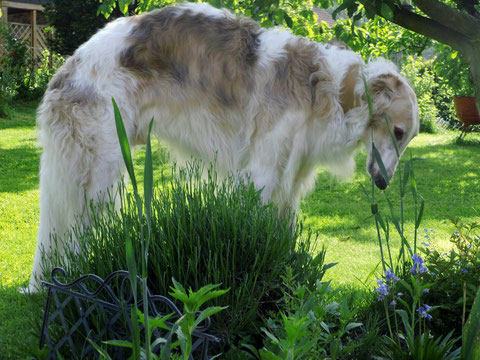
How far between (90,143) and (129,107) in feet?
1.19

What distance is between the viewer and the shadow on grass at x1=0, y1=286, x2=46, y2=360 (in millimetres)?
2119

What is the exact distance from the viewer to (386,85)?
4199mm

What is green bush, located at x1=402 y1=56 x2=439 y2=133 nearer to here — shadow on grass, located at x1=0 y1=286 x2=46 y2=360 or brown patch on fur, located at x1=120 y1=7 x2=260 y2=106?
brown patch on fur, located at x1=120 y1=7 x2=260 y2=106

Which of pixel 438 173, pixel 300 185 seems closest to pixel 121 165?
pixel 300 185

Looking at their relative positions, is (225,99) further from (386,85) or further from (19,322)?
(19,322)

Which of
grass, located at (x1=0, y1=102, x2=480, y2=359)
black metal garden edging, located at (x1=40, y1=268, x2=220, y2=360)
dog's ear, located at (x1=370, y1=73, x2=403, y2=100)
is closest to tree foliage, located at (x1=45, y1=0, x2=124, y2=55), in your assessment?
grass, located at (x1=0, y1=102, x2=480, y2=359)

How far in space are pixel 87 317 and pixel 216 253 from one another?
1.66 ft

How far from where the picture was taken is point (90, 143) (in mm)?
3781

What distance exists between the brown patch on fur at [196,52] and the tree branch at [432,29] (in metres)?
1.57

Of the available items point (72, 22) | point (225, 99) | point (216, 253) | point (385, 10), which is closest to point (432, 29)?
point (385, 10)

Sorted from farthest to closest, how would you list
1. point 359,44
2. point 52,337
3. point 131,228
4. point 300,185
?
point 359,44, point 300,185, point 131,228, point 52,337

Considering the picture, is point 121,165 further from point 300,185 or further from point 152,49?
point 300,185

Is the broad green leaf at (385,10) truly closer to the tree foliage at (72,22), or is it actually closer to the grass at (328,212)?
the grass at (328,212)

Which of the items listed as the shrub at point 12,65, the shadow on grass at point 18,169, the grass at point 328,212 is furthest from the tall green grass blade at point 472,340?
the shrub at point 12,65
